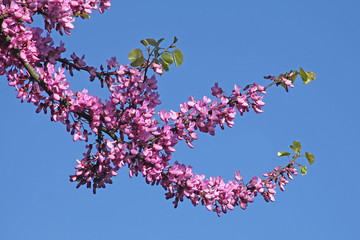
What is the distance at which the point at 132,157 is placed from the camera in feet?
17.9

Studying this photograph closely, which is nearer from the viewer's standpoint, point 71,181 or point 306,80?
point 71,181

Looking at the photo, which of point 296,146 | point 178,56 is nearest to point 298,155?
point 296,146

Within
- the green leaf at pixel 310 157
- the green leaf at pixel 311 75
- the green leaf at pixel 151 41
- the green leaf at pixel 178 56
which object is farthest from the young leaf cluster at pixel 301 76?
the green leaf at pixel 151 41

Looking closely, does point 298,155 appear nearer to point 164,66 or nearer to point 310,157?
point 310,157

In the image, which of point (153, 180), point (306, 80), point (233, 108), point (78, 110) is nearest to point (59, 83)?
point (78, 110)

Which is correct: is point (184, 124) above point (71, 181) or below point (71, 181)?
above

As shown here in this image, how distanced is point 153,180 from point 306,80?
240cm

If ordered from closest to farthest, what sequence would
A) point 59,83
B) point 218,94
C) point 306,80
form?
1. point 59,83
2. point 218,94
3. point 306,80

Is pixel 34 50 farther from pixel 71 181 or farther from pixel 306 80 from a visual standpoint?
pixel 306 80

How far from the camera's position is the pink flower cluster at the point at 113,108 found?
17.6 feet

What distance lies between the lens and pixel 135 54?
18.0 ft

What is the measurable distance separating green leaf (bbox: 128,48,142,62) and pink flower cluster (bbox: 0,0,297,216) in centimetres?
18

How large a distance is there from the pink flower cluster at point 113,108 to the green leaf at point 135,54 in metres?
0.18

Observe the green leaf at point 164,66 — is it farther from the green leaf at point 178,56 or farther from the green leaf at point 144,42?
the green leaf at point 144,42
